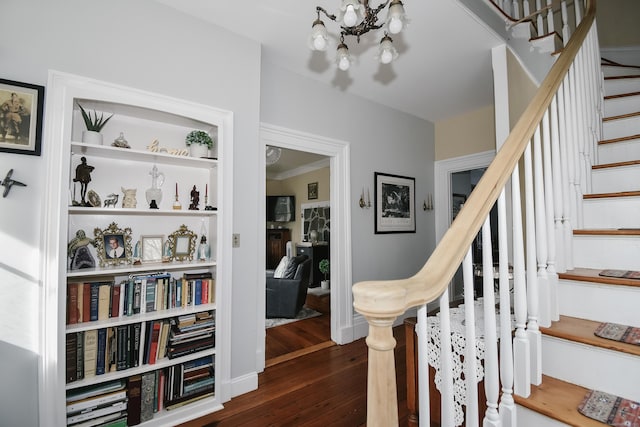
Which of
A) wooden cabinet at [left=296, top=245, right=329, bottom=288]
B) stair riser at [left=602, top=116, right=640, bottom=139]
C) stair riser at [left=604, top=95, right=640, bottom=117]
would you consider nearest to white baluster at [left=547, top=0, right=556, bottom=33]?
stair riser at [left=604, top=95, right=640, bottom=117]

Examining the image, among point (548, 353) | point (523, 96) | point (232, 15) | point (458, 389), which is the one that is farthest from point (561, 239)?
point (232, 15)

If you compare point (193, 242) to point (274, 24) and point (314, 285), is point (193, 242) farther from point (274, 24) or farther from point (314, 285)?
point (314, 285)

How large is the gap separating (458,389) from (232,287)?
157 centimetres

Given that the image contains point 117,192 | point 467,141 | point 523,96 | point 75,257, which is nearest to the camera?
point 75,257

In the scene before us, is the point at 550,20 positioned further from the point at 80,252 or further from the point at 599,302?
the point at 80,252

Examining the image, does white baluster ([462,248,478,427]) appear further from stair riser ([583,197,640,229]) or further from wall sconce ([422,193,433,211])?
wall sconce ([422,193,433,211])

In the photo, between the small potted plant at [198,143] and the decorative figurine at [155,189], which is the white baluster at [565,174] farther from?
the decorative figurine at [155,189]

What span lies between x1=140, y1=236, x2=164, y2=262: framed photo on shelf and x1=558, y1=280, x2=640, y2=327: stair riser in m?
2.32

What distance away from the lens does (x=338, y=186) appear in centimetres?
319

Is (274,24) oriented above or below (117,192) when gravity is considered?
above

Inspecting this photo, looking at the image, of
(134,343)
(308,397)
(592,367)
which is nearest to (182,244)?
(134,343)

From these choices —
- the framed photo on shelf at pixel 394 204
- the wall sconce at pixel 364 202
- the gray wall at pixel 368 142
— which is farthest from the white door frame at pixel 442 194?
the wall sconce at pixel 364 202

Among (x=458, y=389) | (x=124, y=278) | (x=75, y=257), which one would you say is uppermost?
(x=75, y=257)

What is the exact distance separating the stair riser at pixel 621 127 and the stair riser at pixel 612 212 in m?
0.87
